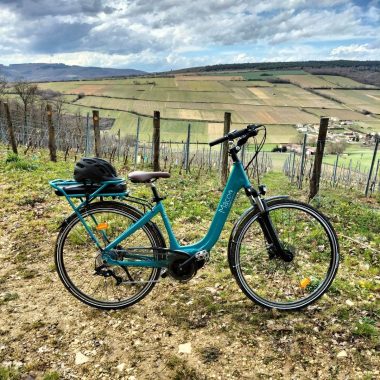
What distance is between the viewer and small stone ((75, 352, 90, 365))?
3474 millimetres

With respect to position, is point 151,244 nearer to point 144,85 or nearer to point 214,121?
point 214,121

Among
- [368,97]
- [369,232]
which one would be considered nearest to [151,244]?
[369,232]

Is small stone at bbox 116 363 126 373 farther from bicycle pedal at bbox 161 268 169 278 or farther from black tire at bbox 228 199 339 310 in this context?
black tire at bbox 228 199 339 310

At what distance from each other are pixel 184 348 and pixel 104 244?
1435mm

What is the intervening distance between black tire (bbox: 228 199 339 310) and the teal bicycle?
1cm

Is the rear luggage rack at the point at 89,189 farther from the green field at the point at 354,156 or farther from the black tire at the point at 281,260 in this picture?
the green field at the point at 354,156

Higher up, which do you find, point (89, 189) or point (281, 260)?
point (89, 189)

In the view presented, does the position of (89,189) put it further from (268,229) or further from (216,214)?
(268,229)

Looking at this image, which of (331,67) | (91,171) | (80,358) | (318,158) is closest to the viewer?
(80,358)

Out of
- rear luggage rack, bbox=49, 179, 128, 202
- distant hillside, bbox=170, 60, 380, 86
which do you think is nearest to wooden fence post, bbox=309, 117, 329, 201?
rear luggage rack, bbox=49, 179, 128, 202

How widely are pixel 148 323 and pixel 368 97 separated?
4066 inches

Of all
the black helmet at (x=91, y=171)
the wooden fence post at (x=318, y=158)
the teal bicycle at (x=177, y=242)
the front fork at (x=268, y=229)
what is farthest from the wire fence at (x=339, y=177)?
the black helmet at (x=91, y=171)

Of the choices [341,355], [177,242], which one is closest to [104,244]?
[177,242]

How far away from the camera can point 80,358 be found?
3.52m
